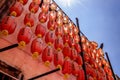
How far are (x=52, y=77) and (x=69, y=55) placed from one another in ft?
3.90

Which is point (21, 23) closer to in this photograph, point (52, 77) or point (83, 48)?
point (52, 77)

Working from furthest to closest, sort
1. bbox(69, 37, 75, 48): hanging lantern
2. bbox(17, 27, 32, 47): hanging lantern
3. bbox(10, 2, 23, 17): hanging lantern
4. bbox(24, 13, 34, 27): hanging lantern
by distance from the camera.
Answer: bbox(69, 37, 75, 48): hanging lantern < bbox(24, 13, 34, 27): hanging lantern < bbox(10, 2, 23, 17): hanging lantern < bbox(17, 27, 32, 47): hanging lantern

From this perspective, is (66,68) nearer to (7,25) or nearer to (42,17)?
(42,17)

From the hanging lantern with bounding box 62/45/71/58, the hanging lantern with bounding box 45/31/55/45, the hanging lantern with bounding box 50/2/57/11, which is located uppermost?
the hanging lantern with bounding box 50/2/57/11

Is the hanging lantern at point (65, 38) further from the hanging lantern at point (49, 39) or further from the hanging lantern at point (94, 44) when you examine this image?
the hanging lantern at point (94, 44)

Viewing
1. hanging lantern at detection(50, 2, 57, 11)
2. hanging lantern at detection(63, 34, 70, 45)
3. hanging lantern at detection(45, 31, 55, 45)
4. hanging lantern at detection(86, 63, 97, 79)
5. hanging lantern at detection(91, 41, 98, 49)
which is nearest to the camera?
hanging lantern at detection(45, 31, 55, 45)

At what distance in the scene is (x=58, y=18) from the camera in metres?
10.2

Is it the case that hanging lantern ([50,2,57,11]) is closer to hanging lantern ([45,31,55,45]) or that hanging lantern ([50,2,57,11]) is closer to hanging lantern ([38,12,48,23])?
hanging lantern ([38,12,48,23])

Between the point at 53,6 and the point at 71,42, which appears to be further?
the point at 53,6

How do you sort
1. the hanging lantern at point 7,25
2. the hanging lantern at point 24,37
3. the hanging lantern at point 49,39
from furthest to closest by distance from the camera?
1. the hanging lantern at point 49,39
2. the hanging lantern at point 24,37
3. the hanging lantern at point 7,25

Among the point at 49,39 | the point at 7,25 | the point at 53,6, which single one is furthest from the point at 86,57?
the point at 7,25

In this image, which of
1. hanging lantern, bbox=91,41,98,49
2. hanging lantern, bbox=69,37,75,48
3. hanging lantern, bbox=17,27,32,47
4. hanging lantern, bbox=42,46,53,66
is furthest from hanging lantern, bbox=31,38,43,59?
hanging lantern, bbox=91,41,98,49

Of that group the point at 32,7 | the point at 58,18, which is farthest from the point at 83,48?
the point at 32,7


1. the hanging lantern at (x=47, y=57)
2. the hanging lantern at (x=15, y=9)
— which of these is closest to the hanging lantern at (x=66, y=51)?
the hanging lantern at (x=47, y=57)
